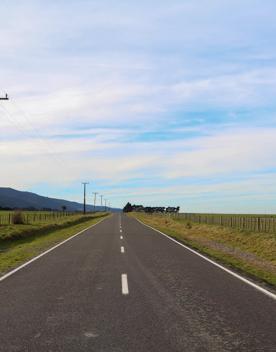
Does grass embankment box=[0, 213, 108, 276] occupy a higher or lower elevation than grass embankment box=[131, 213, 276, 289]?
lower

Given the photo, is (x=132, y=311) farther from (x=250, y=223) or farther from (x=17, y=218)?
(x=250, y=223)

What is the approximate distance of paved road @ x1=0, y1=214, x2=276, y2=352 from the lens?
6.14m

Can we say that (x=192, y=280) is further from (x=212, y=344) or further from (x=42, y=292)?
(x=212, y=344)

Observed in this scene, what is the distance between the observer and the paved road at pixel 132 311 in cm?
614

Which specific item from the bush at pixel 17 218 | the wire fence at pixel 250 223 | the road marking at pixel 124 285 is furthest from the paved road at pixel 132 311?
the bush at pixel 17 218

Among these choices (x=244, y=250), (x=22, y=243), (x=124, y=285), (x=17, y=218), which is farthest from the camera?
(x=17, y=218)

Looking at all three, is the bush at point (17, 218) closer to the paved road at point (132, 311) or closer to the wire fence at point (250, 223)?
the wire fence at point (250, 223)

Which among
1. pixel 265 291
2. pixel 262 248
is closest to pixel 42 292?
pixel 265 291

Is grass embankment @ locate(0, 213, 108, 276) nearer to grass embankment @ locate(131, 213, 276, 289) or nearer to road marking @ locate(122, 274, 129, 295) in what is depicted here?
road marking @ locate(122, 274, 129, 295)

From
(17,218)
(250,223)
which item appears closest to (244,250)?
(250,223)

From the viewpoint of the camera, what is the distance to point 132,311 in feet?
26.4

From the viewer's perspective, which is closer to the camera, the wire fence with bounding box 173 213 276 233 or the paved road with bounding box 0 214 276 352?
the paved road with bounding box 0 214 276 352

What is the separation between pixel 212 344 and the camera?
6.04 m

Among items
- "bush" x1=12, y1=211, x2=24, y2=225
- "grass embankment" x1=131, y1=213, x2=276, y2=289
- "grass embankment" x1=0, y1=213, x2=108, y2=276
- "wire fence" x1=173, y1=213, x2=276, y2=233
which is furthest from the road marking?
"bush" x1=12, y1=211, x2=24, y2=225
